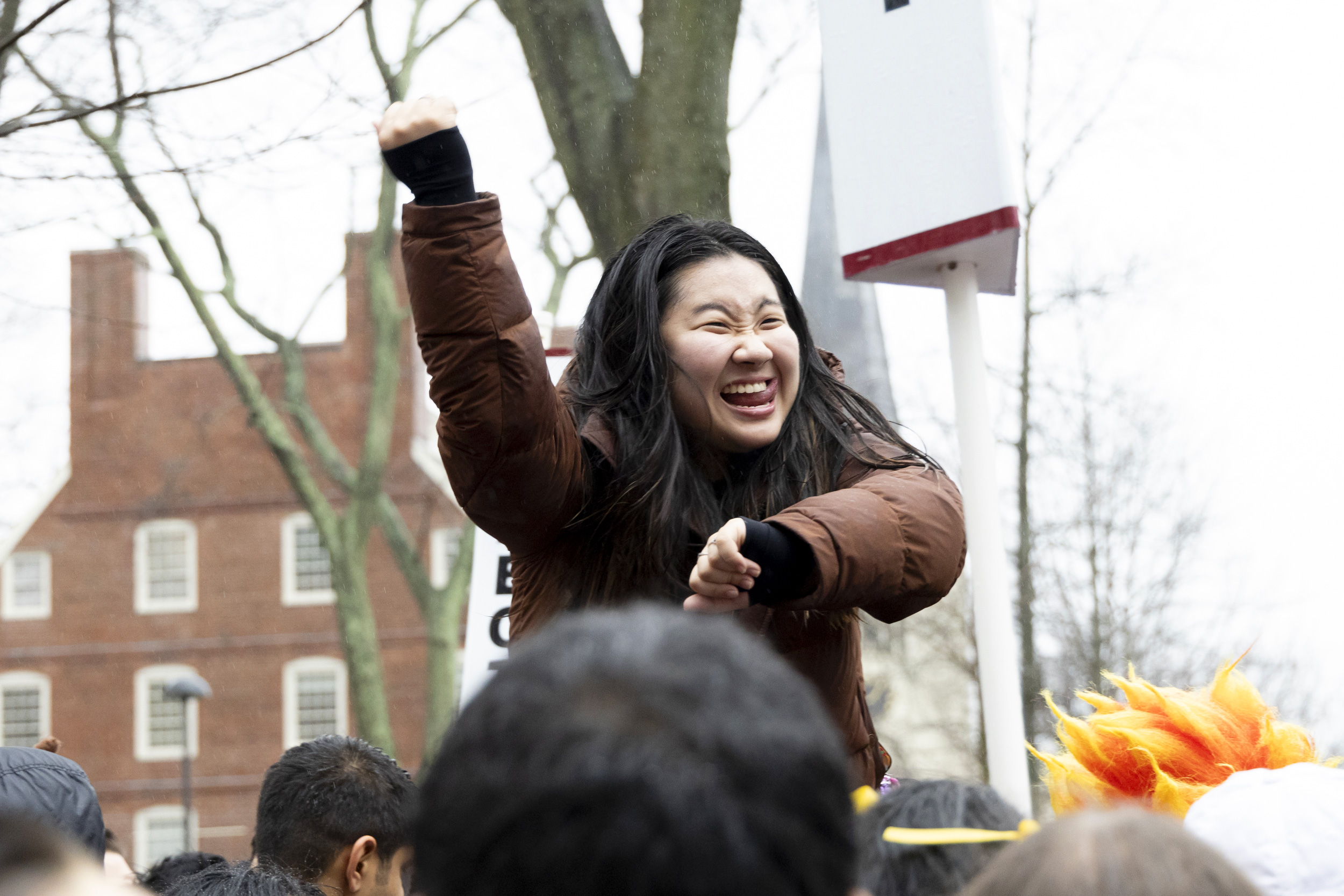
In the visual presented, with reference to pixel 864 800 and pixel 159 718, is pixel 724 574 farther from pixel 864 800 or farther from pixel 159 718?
pixel 159 718

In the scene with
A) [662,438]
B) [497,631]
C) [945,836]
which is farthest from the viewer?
[497,631]

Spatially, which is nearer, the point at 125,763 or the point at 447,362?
the point at 447,362

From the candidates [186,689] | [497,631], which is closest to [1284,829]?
[497,631]

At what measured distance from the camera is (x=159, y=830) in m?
27.2

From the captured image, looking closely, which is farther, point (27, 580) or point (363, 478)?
point (27, 580)

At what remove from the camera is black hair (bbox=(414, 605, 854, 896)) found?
0.73 m

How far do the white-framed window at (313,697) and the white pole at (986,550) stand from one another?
26611 millimetres

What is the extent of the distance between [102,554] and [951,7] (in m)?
28.0

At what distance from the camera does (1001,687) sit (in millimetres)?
1997

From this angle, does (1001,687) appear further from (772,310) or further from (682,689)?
(682,689)

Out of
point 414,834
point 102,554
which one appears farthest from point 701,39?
point 102,554

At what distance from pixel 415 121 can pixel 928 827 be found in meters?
→ 1.02

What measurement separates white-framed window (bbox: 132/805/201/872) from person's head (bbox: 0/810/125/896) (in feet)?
91.7

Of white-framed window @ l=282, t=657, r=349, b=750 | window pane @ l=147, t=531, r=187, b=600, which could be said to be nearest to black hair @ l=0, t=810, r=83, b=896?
white-framed window @ l=282, t=657, r=349, b=750
